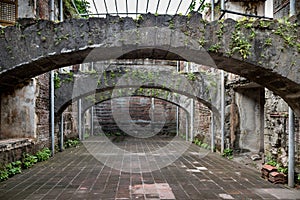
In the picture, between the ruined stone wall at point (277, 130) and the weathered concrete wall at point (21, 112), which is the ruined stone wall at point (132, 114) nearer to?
the weathered concrete wall at point (21, 112)

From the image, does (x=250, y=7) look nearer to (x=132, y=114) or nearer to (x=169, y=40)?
(x=169, y=40)

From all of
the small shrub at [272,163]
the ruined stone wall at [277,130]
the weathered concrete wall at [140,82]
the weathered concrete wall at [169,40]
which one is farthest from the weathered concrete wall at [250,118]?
the weathered concrete wall at [169,40]

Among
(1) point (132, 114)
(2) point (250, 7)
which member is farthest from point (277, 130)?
(1) point (132, 114)

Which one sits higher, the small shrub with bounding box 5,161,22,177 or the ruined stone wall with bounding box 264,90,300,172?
the ruined stone wall with bounding box 264,90,300,172

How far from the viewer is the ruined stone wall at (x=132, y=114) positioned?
16.5 meters

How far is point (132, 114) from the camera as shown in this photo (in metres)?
16.6

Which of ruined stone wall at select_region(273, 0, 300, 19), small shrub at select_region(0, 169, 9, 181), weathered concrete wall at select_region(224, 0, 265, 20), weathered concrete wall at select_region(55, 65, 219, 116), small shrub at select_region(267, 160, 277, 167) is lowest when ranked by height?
small shrub at select_region(0, 169, 9, 181)

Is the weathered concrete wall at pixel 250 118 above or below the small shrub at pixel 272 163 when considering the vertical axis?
above

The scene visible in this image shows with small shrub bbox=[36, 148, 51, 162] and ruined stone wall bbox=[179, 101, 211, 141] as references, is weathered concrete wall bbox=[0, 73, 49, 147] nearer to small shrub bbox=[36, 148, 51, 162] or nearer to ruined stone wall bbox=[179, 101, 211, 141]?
small shrub bbox=[36, 148, 51, 162]

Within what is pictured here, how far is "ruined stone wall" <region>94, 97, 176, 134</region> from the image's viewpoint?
54.1 feet

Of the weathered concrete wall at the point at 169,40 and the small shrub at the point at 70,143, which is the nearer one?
the weathered concrete wall at the point at 169,40

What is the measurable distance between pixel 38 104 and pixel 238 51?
535cm

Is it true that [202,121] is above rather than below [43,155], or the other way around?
above

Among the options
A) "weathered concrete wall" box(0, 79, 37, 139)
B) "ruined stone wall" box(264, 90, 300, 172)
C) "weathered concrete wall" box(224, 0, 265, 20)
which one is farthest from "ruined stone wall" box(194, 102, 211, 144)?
"weathered concrete wall" box(0, 79, 37, 139)
